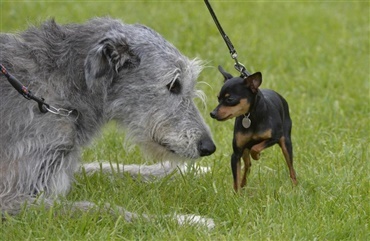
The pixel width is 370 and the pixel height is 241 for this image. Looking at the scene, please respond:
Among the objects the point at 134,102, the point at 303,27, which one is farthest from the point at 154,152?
the point at 303,27

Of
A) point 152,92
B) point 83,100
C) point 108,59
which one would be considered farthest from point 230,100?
point 83,100

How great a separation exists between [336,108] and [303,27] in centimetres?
358

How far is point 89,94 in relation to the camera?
6.52 meters

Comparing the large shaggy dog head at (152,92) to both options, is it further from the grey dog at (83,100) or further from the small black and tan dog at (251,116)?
the small black and tan dog at (251,116)

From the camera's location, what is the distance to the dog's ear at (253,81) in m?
5.96

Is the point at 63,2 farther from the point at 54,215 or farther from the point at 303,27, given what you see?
the point at 54,215

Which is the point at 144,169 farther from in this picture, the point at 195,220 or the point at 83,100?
the point at 195,220

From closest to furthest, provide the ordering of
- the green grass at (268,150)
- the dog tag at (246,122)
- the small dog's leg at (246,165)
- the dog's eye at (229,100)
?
the green grass at (268,150) < the dog's eye at (229,100) < the dog tag at (246,122) < the small dog's leg at (246,165)

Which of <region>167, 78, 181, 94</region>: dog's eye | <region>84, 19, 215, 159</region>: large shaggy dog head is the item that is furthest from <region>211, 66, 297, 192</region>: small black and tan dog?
<region>167, 78, 181, 94</region>: dog's eye

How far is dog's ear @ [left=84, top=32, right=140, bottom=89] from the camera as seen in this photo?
6.39 m

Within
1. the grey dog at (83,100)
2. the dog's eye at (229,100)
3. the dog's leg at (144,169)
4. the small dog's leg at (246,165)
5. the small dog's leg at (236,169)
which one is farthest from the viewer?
the dog's leg at (144,169)

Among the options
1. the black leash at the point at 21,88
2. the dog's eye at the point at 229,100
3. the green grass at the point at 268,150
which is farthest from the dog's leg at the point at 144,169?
the dog's eye at the point at 229,100

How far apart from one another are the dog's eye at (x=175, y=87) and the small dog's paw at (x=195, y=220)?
107 cm

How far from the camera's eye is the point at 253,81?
19.7 feet
